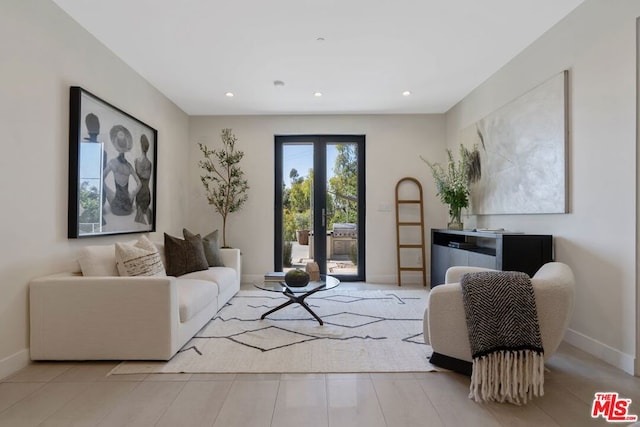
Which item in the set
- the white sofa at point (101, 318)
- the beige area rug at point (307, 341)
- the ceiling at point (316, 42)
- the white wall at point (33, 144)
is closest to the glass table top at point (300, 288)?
the beige area rug at point (307, 341)

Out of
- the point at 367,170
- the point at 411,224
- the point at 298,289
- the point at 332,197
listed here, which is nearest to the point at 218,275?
the point at 298,289

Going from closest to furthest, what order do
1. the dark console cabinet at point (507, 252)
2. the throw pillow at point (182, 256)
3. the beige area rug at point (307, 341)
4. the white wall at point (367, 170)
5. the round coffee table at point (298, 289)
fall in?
1. the beige area rug at point (307, 341)
2. the dark console cabinet at point (507, 252)
3. the round coffee table at point (298, 289)
4. the throw pillow at point (182, 256)
5. the white wall at point (367, 170)

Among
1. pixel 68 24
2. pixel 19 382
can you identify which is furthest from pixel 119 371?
pixel 68 24

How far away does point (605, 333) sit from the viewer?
7.80 ft

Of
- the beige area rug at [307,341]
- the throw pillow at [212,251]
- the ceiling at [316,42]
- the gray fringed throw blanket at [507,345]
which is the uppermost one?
the ceiling at [316,42]

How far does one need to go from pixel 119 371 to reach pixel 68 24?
8.68ft

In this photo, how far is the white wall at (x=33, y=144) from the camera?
213cm

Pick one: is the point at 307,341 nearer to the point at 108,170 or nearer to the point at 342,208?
the point at 108,170

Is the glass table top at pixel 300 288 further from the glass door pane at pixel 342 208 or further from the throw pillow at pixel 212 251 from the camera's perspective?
the glass door pane at pixel 342 208

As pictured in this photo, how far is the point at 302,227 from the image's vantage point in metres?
5.37

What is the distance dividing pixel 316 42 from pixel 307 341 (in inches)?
103

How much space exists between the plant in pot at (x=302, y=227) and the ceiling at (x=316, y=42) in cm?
178

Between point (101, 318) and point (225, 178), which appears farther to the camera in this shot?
point (225, 178)

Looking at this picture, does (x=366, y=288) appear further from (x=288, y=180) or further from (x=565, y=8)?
(x=565, y=8)
